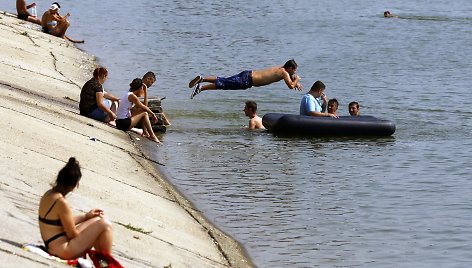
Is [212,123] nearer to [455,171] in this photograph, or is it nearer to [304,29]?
[455,171]

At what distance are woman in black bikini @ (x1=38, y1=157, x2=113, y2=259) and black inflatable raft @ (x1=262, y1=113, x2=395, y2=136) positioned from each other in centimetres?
1283

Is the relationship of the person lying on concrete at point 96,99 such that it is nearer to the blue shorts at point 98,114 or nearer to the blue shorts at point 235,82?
the blue shorts at point 98,114

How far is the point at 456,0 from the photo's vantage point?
67.6m

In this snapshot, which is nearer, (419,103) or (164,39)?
(419,103)

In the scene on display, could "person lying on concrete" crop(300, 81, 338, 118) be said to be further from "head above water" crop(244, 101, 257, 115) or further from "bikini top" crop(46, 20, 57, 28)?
"bikini top" crop(46, 20, 57, 28)

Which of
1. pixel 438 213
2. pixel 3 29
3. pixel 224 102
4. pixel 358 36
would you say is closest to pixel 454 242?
pixel 438 213

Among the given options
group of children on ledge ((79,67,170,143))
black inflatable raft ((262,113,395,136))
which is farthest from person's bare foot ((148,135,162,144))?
black inflatable raft ((262,113,395,136))

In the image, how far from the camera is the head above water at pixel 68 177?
9.27 m

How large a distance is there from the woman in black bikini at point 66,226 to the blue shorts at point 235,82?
1298cm

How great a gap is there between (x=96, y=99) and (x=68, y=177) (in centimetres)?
1135

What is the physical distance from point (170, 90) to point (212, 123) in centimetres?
528

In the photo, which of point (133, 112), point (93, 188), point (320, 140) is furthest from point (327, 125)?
point (93, 188)

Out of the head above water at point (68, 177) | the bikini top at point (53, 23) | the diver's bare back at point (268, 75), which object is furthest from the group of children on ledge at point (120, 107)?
the bikini top at point (53, 23)

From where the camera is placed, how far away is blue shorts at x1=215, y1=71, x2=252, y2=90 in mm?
22594
